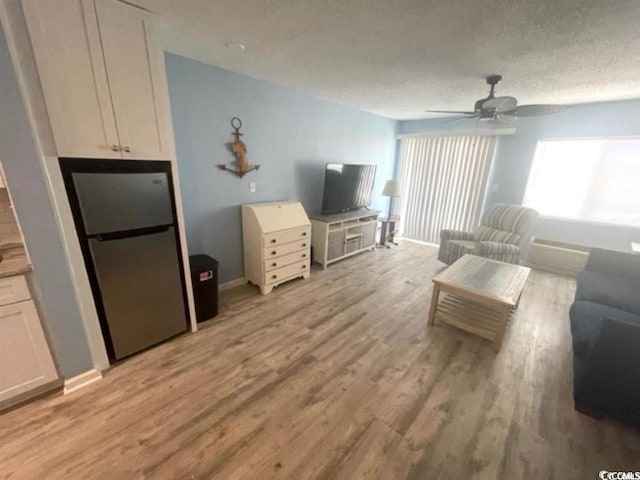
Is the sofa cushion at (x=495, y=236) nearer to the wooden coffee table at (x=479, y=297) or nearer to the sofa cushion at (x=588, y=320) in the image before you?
the wooden coffee table at (x=479, y=297)

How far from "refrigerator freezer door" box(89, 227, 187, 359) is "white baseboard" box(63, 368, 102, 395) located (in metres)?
0.15

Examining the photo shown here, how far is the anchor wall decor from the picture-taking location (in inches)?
109

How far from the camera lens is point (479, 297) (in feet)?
7.20

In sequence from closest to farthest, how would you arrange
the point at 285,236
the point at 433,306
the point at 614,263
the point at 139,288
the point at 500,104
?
the point at 139,288 < the point at 500,104 < the point at 433,306 < the point at 614,263 < the point at 285,236

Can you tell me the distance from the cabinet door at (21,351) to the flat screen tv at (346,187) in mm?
3001

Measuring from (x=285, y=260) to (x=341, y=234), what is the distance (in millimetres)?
1112

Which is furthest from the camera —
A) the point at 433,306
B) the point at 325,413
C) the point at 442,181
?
the point at 442,181

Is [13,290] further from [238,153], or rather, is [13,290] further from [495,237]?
[495,237]

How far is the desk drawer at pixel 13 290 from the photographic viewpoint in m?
1.42

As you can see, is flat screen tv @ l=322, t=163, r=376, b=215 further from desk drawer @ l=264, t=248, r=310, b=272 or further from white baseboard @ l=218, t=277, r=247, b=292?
white baseboard @ l=218, t=277, r=247, b=292

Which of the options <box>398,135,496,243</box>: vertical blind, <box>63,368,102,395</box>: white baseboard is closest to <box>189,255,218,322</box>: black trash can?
<box>63,368,102,395</box>: white baseboard

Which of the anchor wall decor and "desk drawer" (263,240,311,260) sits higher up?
the anchor wall decor

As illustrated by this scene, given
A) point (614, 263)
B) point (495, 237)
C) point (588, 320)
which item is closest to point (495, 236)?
point (495, 237)

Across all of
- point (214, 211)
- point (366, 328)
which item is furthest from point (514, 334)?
point (214, 211)
